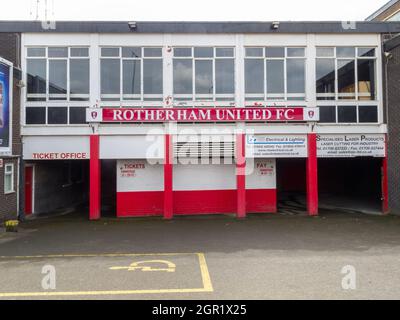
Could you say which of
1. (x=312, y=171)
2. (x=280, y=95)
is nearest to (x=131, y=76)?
(x=280, y=95)

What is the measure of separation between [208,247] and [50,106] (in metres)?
8.76

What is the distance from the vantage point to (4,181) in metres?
12.8

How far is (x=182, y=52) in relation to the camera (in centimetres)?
1423


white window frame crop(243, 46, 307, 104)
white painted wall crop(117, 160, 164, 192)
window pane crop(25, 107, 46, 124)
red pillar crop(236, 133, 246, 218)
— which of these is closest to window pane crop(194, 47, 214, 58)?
white window frame crop(243, 46, 307, 104)

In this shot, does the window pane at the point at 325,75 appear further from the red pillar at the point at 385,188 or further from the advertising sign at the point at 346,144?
the red pillar at the point at 385,188

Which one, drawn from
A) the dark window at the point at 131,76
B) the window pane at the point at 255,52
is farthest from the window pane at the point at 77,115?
the window pane at the point at 255,52

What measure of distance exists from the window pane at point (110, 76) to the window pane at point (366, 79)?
9.75 meters

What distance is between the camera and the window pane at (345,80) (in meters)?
14.4

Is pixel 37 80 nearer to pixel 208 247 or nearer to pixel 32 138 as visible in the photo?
pixel 32 138

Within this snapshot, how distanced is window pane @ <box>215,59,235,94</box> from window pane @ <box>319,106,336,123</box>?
3.72m

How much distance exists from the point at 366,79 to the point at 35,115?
1331 cm
